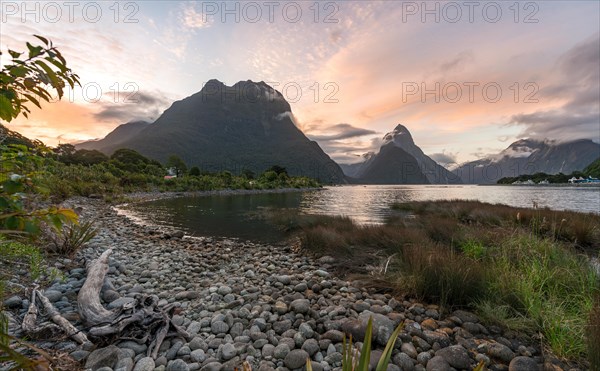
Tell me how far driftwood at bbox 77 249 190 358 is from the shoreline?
4.6 inches

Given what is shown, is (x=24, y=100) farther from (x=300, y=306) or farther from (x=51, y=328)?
(x=300, y=306)

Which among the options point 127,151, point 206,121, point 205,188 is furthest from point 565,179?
point 206,121

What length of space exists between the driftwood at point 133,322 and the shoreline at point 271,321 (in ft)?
0.39

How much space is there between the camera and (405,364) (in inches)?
120

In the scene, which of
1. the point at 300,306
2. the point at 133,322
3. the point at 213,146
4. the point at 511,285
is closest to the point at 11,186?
the point at 133,322

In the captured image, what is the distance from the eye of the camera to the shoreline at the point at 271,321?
3.14 meters

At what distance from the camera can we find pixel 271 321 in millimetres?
4156

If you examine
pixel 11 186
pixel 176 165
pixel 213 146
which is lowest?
pixel 11 186

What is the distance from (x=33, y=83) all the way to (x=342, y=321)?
4122mm

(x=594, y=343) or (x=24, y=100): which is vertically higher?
(x=24, y=100)

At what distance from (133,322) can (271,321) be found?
1942mm

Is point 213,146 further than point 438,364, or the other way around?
point 213,146

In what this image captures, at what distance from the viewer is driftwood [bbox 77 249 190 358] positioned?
3.40 m

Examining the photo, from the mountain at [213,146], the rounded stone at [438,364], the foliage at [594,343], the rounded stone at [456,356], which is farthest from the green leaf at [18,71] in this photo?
the mountain at [213,146]
